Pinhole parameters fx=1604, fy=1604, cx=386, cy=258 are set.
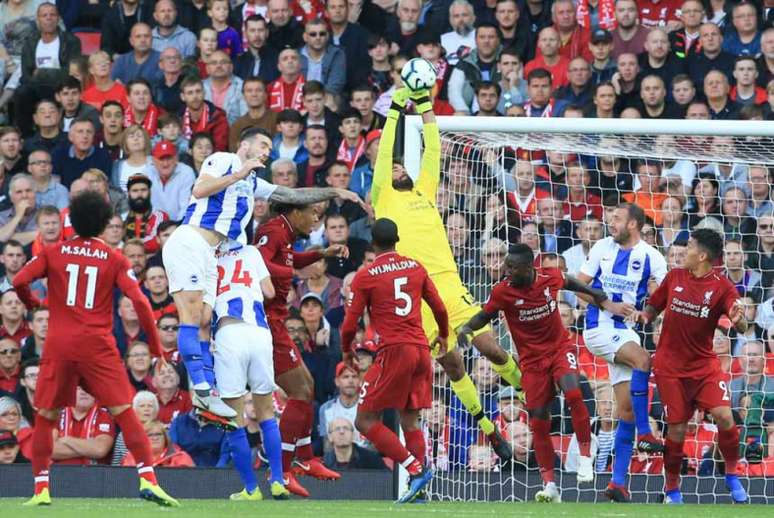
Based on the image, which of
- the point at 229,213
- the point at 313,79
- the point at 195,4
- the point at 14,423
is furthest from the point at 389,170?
the point at 195,4

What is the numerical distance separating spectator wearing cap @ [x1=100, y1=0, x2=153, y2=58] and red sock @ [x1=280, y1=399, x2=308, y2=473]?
8.47 meters

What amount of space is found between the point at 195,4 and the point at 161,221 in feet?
12.9

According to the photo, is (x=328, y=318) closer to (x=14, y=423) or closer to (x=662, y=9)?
(x=14, y=423)

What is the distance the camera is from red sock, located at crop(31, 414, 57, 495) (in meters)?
11.0

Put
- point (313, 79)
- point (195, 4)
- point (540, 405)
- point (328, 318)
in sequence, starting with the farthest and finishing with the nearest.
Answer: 1. point (195, 4)
2. point (313, 79)
3. point (328, 318)
4. point (540, 405)

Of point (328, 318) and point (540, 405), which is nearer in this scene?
point (540, 405)

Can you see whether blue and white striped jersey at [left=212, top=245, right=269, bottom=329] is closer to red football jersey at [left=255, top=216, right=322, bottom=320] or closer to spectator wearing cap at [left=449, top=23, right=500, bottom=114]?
red football jersey at [left=255, top=216, right=322, bottom=320]

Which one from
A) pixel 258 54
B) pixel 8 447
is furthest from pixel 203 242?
pixel 258 54

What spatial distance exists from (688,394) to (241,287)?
3.71m

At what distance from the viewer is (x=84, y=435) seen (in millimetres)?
14930

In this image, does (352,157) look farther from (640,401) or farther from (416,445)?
(416,445)

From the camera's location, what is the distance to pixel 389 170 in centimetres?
1338

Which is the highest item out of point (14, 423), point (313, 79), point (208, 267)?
point (313, 79)

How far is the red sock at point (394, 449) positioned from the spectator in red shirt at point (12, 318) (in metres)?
5.72
